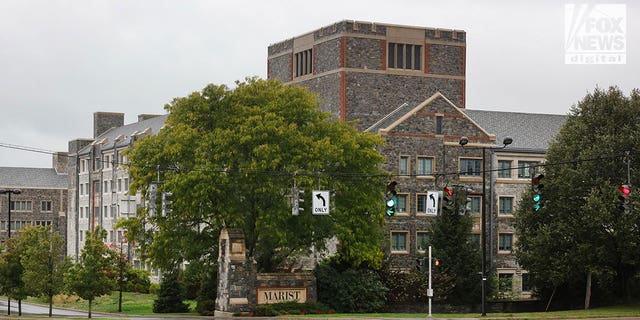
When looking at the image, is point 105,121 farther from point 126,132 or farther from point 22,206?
point 22,206

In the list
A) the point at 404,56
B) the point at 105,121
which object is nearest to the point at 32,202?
the point at 105,121

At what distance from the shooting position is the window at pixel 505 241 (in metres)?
85.9

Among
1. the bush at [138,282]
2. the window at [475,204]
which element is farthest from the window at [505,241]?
the bush at [138,282]

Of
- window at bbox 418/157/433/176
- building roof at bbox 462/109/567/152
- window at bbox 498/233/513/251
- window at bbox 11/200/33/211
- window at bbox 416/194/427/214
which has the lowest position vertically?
window at bbox 498/233/513/251

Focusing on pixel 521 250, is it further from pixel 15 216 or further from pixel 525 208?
pixel 15 216

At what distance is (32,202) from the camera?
15275cm

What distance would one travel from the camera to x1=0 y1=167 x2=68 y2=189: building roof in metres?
152

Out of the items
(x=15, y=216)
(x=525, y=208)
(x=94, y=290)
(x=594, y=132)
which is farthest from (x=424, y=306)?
(x=15, y=216)

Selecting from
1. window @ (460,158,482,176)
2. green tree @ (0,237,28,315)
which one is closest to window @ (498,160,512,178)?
window @ (460,158,482,176)

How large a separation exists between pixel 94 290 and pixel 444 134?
95.0 ft

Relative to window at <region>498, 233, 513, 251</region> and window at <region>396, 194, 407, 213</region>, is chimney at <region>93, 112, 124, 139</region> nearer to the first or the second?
window at <region>396, 194, 407, 213</region>

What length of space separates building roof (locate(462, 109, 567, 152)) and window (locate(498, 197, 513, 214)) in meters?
3.77

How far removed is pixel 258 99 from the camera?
6625cm

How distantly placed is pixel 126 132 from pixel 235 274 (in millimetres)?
67068
